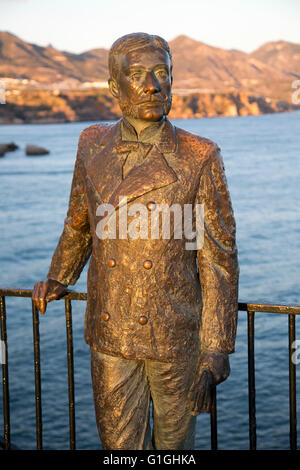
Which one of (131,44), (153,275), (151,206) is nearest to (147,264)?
(153,275)

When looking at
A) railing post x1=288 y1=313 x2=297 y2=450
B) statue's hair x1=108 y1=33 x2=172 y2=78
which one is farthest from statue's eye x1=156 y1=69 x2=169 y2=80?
railing post x1=288 y1=313 x2=297 y2=450

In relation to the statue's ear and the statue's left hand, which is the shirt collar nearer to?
the statue's ear

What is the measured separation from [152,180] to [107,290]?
1.66 feet

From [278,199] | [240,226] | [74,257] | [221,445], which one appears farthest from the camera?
[278,199]

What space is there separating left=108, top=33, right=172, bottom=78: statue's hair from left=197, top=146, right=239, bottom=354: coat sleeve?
1.63ft

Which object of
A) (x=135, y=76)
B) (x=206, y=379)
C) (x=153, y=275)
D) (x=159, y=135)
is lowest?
(x=206, y=379)

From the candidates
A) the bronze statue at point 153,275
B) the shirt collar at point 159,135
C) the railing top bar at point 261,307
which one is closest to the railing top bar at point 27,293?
the railing top bar at point 261,307

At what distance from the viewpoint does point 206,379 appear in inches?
117

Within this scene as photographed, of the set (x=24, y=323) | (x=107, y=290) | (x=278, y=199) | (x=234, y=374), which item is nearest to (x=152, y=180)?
(x=107, y=290)

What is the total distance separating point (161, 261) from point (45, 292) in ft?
2.44

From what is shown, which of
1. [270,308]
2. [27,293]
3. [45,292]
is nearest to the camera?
[270,308]

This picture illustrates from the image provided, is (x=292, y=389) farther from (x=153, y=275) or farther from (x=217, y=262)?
(x=153, y=275)

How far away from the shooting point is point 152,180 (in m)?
2.91
